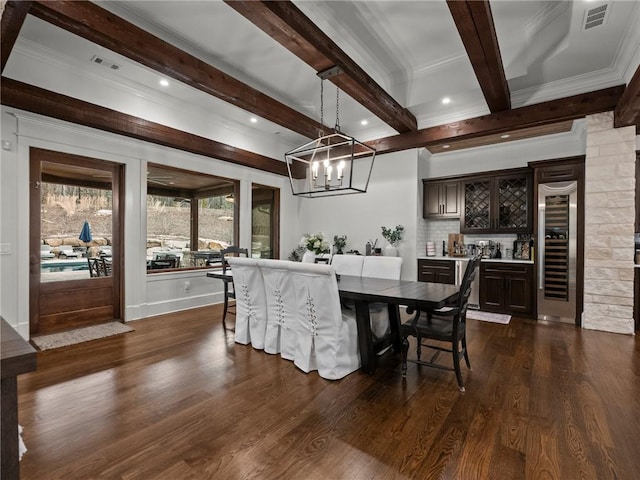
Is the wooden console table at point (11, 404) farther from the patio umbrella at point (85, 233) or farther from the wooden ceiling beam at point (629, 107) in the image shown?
the wooden ceiling beam at point (629, 107)

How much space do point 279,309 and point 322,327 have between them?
0.57 metres

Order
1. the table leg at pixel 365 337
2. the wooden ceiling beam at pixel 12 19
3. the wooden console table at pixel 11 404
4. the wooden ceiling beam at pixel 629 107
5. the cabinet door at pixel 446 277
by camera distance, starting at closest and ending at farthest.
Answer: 1. the wooden console table at pixel 11 404
2. the wooden ceiling beam at pixel 12 19
3. the table leg at pixel 365 337
4. the wooden ceiling beam at pixel 629 107
5. the cabinet door at pixel 446 277

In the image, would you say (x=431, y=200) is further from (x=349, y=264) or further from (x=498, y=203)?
(x=349, y=264)

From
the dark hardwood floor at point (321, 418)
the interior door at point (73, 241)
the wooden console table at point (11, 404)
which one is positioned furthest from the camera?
the interior door at point (73, 241)

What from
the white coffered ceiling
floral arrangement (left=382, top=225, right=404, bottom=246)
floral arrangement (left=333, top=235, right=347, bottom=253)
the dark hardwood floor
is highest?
the white coffered ceiling

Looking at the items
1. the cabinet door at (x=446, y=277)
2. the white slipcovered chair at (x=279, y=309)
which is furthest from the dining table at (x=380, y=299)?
the cabinet door at (x=446, y=277)

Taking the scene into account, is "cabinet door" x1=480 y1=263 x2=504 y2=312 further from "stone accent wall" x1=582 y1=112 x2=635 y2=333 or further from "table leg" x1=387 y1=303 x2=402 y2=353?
"table leg" x1=387 y1=303 x2=402 y2=353

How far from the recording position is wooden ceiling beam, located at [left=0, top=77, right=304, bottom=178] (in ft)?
11.4

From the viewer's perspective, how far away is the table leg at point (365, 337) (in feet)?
9.36

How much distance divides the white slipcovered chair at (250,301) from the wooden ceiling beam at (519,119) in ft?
12.1

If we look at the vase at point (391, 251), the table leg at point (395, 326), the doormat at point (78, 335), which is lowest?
the doormat at point (78, 335)

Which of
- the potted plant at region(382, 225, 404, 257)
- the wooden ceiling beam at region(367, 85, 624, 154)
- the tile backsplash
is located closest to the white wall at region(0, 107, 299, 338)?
the potted plant at region(382, 225, 404, 257)

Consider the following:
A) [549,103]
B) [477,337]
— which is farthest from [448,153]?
[477,337]

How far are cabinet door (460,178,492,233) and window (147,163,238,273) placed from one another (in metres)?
4.36
